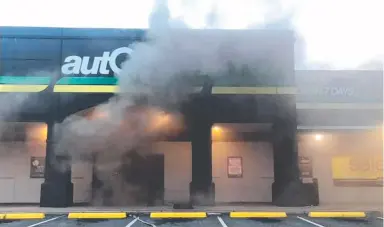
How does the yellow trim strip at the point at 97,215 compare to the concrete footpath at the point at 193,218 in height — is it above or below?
above

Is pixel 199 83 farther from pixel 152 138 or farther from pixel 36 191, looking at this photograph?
pixel 36 191

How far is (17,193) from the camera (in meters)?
11.2

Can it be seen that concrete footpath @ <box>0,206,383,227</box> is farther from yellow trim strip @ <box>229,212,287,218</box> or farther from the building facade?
the building facade

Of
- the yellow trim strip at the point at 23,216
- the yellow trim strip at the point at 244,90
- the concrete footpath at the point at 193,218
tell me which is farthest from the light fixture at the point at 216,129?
the yellow trim strip at the point at 23,216

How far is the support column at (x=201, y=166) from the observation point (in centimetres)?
1009

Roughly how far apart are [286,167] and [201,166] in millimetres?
2082

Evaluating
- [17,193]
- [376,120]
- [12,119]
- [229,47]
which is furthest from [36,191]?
[376,120]

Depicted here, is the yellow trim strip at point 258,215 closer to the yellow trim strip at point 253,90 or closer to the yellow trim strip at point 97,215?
the yellow trim strip at point 97,215

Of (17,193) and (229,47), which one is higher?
(229,47)

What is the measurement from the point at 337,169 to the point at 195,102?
15.3 feet

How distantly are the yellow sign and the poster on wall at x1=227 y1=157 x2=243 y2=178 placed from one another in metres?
2.52

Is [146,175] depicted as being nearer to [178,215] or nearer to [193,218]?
[178,215]

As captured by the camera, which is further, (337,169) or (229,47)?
(337,169)

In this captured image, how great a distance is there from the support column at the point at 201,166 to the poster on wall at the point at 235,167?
1370 mm
